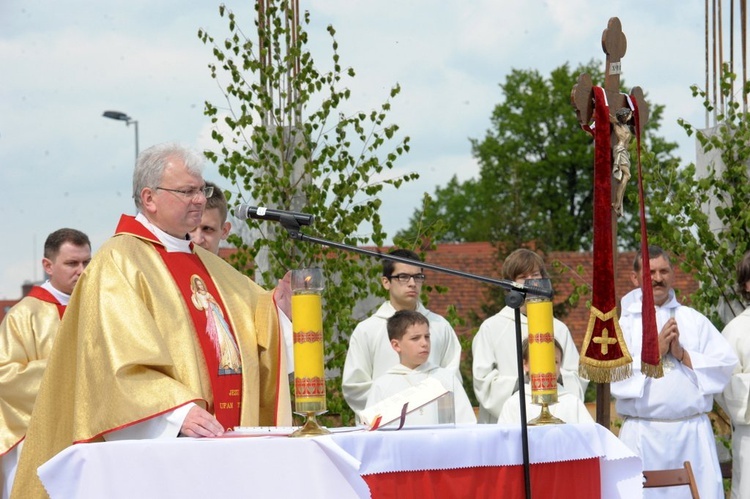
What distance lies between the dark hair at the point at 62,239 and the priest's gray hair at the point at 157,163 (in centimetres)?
203

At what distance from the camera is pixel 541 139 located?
3588 centimetres

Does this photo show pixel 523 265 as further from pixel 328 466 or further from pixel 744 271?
pixel 328 466

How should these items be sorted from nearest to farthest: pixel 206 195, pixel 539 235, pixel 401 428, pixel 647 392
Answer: pixel 401 428
pixel 206 195
pixel 647 392
pixel 539 235

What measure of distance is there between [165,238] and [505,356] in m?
2.77

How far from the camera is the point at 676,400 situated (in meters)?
6.43

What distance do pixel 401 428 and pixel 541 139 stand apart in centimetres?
3297

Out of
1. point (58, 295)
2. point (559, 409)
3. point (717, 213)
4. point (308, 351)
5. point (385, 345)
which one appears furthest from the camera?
point (717, 213)

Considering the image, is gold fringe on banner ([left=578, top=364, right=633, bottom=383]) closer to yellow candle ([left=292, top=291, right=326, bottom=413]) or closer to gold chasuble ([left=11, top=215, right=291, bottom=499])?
gold chasuble ([left=11, top=215, right=291, bottom=499])

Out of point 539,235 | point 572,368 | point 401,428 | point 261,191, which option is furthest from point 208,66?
point 539,235

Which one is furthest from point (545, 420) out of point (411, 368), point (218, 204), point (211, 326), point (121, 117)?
point (121, 117)

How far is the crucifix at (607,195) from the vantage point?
574 centimetres

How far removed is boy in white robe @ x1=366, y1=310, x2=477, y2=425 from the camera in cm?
574

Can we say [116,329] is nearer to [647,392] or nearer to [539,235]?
[647,392]

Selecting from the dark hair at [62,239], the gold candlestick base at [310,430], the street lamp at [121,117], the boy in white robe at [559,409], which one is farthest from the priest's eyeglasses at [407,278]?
the street lamp at [121,117]
